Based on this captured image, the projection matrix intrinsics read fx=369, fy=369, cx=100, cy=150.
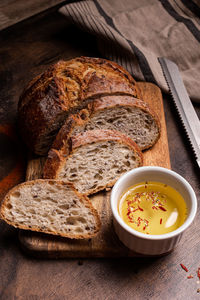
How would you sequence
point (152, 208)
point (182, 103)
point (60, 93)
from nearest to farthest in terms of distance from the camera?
point (152, 208)
point (60, 93)
point (182, 103)

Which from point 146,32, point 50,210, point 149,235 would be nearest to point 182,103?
point 146,32

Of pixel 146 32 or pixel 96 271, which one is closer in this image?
pixel 96 271

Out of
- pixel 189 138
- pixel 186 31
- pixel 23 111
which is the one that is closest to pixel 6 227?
pixel 23 111

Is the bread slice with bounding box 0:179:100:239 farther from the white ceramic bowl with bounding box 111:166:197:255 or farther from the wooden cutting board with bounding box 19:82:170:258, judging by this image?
the white ceramic bowl with bounding box 111:166:197:255

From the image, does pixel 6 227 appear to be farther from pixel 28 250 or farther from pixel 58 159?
pixel 58 159

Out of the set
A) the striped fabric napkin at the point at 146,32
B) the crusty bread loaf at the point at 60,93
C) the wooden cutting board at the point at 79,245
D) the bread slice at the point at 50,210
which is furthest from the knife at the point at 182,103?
the bread slice at the point at 50,210

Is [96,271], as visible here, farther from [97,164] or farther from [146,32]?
[146,32]

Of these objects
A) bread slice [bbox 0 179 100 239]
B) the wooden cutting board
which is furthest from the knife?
bread slice [bbox 0 179 100 239]
